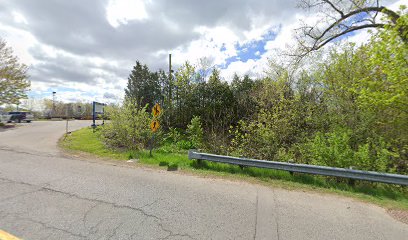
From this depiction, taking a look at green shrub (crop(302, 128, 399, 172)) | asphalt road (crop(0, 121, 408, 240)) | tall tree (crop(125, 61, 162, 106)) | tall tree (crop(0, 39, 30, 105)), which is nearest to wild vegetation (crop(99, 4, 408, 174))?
green shrub (crop(302, 128, 399, 172))

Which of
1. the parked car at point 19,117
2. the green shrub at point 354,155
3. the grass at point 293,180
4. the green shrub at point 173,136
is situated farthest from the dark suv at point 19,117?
the green shrub at point 354,155

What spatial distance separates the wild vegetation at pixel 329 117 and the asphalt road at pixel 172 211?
9.09 feet

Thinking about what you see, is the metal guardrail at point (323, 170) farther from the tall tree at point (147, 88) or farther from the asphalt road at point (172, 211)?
the tall tree at point (147, 88)

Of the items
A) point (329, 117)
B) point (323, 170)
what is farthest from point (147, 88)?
point (323, 170)

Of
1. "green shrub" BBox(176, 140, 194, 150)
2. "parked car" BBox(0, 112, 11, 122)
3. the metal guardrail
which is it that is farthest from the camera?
"parked car" BBox(0, 112, 11, 122)

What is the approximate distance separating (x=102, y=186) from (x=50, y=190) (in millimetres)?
1150

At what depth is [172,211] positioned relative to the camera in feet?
12.8

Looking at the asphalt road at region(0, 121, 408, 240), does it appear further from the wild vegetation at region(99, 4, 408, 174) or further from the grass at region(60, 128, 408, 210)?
the wild vegetation at region(99, 4, 408, 174)

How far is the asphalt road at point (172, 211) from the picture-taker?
3.25 m

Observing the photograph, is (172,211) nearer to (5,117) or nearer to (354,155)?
(354,155)

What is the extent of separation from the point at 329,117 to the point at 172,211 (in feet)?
25.3

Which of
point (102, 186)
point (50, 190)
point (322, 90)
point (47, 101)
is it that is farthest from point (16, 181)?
point (47, 101)

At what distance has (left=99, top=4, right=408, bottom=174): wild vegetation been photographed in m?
6.07

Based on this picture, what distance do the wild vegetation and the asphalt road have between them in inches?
109
